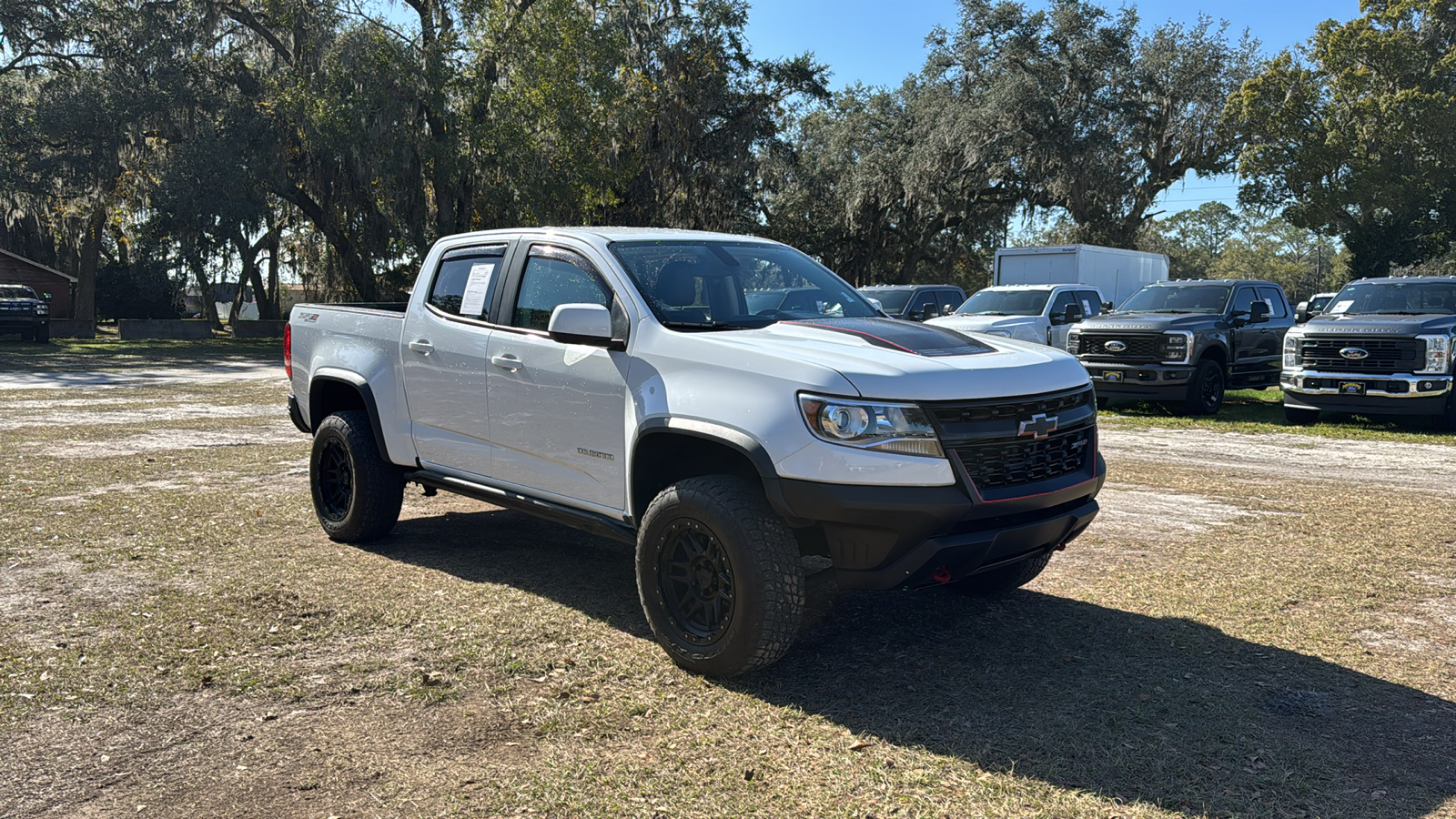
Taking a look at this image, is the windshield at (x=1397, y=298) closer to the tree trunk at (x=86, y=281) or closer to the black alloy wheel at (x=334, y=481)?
the black alloy wheel at (x=334, y=481)

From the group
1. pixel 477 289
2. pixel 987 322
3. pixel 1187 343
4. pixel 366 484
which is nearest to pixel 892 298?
pixel 987 322

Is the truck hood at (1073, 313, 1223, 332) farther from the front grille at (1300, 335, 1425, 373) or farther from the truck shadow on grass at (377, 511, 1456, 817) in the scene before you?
the truck shadow on grass at (377, 511, 1456, 817)

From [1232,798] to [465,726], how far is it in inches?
104

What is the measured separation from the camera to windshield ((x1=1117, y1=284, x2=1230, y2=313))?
644 inches

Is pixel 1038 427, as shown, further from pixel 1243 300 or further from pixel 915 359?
pixel 1243 300

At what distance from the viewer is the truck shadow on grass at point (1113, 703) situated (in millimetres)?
3676

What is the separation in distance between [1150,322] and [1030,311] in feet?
9.01

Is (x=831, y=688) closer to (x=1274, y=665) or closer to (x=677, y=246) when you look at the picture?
(x=1274, y=665)

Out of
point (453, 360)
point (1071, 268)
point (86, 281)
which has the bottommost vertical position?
point (453, 360)

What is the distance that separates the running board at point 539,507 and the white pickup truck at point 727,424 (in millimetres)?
13

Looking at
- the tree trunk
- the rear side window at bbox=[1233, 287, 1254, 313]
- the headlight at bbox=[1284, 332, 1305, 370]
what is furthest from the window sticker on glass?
the tree trunk

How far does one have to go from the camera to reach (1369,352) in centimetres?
1335

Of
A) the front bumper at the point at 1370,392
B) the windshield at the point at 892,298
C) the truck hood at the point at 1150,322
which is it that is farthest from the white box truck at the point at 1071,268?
the front bumper at the point at 1370,392

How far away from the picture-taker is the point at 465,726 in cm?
410
